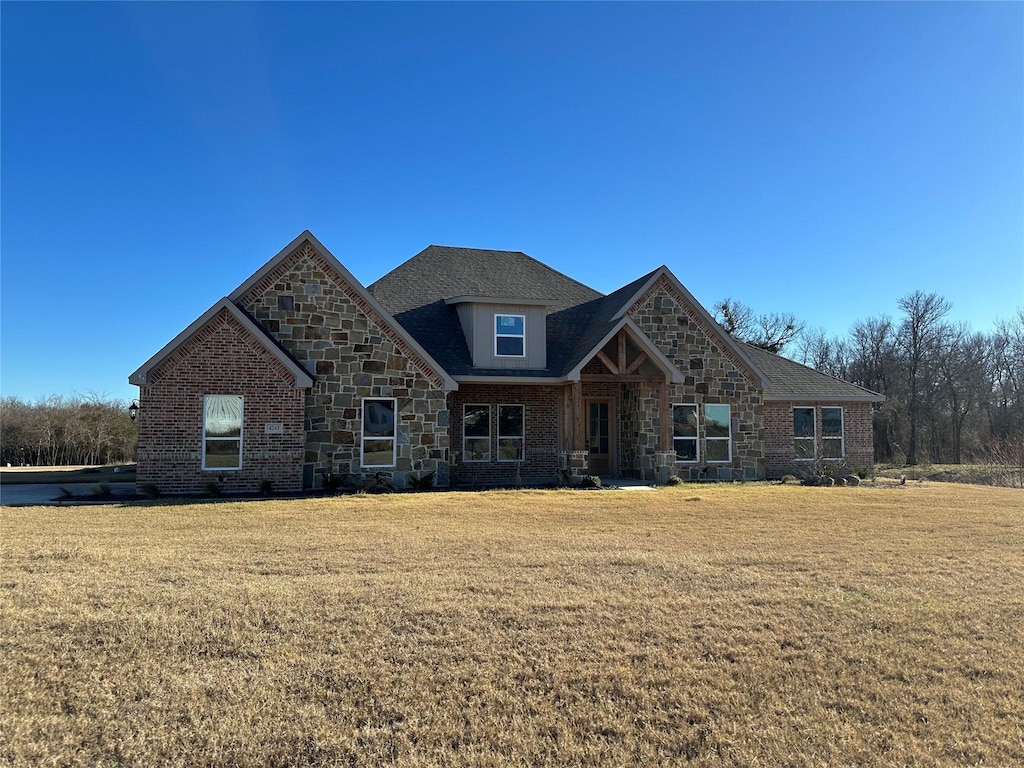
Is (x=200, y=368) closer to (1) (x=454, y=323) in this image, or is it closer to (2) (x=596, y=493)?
(1) (x=454, y=323)

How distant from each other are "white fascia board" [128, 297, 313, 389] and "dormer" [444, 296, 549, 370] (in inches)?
202

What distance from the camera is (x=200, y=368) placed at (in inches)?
585

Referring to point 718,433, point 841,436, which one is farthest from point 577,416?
point 841,436

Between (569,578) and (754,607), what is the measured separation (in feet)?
5.99

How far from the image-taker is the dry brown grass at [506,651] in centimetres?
365

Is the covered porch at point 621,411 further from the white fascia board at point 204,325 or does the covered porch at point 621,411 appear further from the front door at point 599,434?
the white fascia board at point 204,325

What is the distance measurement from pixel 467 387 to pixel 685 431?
6.47m

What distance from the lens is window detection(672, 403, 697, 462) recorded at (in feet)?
64.3

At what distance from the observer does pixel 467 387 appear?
19.0 metres

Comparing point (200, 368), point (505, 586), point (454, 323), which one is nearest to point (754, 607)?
point (505, 586)

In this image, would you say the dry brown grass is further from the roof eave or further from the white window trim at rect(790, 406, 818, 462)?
the white window trim at rect(790, 406, 818, 462)

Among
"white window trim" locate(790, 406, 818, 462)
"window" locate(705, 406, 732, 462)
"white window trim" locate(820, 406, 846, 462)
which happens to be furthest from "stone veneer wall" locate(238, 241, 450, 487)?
"white window trim" locate(820, 406, 846, 462)

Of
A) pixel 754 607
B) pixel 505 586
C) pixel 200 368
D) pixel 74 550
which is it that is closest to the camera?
pixel 754 607

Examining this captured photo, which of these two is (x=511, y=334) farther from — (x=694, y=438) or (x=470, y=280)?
(x=694, y=438)
